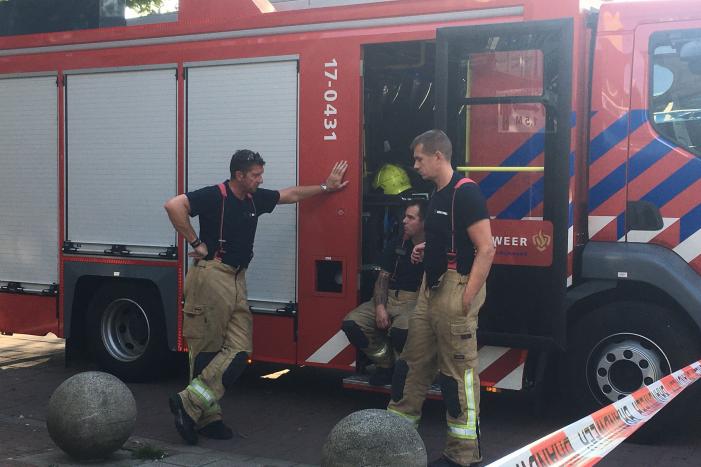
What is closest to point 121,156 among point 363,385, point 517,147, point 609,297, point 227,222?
point 227,222

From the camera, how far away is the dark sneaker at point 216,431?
21.2ft

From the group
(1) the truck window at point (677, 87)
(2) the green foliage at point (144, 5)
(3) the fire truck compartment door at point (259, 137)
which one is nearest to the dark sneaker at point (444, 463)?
(3) the fire truck compartment door at point (259, 137)

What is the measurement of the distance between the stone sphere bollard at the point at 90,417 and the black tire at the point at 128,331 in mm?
2242

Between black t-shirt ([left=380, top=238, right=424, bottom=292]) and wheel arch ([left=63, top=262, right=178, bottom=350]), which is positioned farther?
wheel arch ([left=63, top=262, right=178, bottom=350])

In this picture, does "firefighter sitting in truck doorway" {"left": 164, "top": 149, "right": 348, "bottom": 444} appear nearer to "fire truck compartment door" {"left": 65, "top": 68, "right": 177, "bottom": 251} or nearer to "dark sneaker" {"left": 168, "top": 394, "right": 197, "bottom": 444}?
"dark sneaker" {"left": 168, "top": 394, "right": 197, "bottom": 444}

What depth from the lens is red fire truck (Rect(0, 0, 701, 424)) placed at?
6156mm

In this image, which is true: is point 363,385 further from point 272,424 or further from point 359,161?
point 359,161

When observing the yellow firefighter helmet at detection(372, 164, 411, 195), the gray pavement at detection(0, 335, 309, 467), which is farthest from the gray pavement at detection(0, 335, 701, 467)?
the yellow firefighter helmet at detection(372, 164, 411, 195)

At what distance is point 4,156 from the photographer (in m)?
8.73

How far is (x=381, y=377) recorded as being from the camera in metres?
6.79

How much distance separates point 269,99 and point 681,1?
3.01m

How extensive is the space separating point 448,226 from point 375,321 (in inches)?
56.6

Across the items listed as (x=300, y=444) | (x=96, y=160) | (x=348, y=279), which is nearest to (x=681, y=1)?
(x=348, y=279)

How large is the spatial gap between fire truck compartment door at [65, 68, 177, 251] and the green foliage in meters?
6.65
